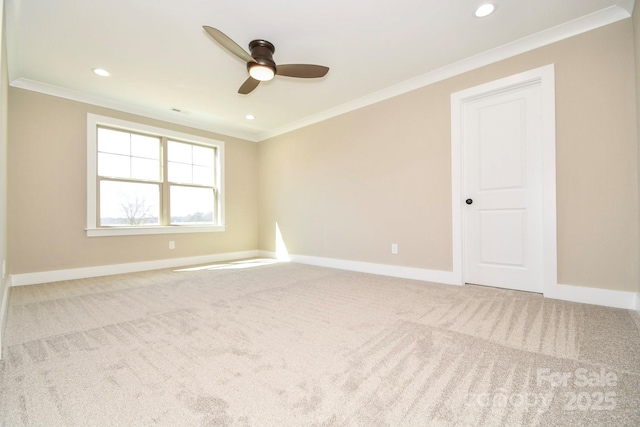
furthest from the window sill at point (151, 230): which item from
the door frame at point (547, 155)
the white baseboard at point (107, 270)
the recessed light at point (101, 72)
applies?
the door frame at point (547, 155)

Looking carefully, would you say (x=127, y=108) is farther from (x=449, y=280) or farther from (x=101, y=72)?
(x=449, y=280)

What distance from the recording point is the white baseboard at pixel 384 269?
3.26 metres

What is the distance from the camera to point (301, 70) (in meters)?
2.66

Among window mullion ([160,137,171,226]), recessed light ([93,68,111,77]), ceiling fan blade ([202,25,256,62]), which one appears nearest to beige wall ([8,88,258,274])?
window mullion ([160,137,171,226])

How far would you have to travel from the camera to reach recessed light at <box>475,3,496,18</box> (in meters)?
2.24

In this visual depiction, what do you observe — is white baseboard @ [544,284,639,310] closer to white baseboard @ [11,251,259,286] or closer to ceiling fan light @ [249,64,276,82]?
ceiling fan light @ [249,64,276,82]

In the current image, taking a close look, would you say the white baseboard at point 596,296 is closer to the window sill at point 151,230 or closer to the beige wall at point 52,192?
the window sill at point 151,230

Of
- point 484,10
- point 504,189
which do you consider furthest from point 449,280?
point 484,10

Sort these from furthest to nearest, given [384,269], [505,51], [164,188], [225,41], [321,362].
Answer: [164,188] < [384,269] < [505,51] < [225,41] < [321,362]

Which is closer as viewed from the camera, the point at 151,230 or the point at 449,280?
the point at 449,280

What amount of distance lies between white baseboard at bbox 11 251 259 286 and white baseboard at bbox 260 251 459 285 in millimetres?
1563

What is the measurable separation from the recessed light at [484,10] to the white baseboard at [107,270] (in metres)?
4.98

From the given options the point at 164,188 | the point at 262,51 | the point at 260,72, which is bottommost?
the point at 164,188

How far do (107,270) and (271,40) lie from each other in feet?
12.4
